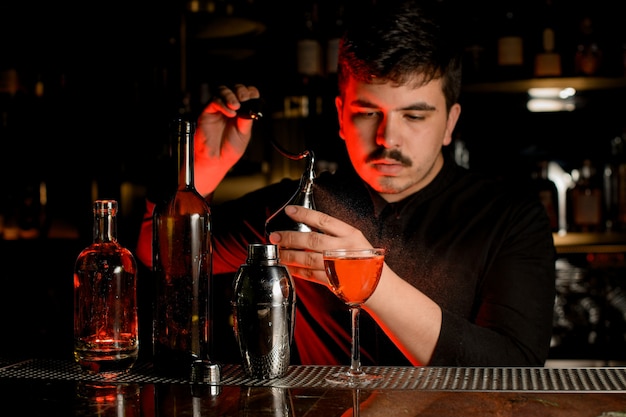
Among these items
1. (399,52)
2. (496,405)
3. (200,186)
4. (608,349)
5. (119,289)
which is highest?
(399,52)

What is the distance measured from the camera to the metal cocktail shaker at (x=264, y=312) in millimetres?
1027

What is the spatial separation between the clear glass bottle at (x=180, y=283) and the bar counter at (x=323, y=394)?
0.15ft

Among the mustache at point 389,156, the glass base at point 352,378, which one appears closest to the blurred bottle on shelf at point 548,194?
the mustache at point 389,156

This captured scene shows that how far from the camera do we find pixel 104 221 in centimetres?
111

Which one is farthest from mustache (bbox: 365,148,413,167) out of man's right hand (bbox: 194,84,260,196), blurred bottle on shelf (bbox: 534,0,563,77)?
blurred bottle on shelf (bbox: 534,0,563,77)

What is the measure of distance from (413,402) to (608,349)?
226 cm

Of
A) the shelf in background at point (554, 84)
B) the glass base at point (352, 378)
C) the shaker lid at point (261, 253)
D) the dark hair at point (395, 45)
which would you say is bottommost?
the glass base at point (352, 378)

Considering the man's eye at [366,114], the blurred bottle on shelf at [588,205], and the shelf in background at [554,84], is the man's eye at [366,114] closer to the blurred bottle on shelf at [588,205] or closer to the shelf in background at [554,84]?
the shelf in background at [554,84]

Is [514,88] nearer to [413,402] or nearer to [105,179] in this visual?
[105,179]

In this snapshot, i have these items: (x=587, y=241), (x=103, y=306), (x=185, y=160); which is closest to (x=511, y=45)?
(x=587, y=241)

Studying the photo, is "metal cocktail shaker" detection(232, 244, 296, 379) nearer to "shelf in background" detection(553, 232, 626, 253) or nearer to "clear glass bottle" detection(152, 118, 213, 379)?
"clear glass bottle" detection(152, 118, 213, 379)

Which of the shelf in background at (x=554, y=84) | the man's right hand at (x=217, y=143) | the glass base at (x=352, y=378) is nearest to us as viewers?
the glass base at (x=352, y=378)

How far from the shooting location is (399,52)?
5.59 ft

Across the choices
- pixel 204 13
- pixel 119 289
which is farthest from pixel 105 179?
pixel 119 289
